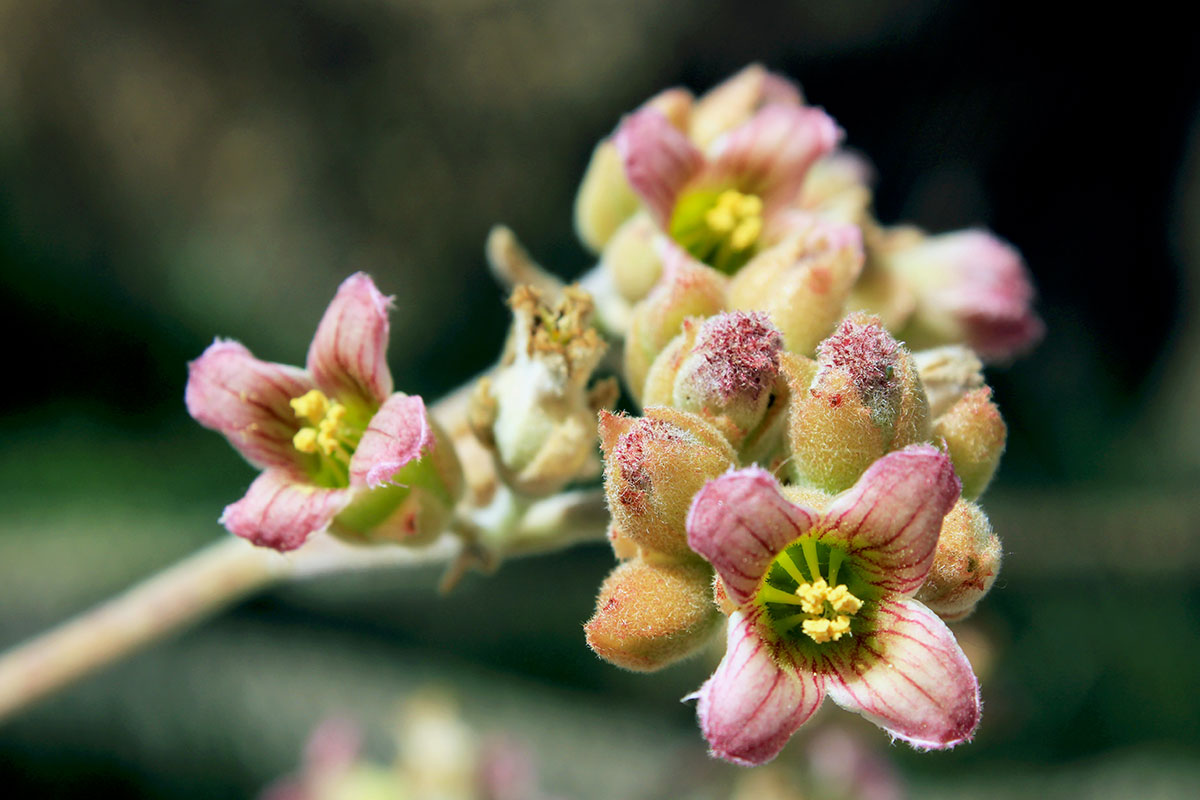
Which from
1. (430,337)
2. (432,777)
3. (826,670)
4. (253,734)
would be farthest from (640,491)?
(253,734)

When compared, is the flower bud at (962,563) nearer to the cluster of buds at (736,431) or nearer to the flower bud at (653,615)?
the cluster of buds at (736,431)

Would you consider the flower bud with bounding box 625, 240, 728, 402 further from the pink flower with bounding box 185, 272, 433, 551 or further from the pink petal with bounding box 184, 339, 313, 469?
the pink petal with bounding box 184, 339, 313, 469

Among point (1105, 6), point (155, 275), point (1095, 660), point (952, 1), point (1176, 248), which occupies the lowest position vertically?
point (1095, 660)

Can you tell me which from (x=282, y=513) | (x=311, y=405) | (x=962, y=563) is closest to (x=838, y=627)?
(x=962, y=563)

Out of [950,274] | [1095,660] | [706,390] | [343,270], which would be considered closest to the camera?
[706,390]

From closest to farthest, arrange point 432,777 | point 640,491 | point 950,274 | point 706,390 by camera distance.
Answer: point 640,491, point 706,390, point 950,274, point 432,777

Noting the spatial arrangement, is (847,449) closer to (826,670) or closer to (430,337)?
(826,670)
